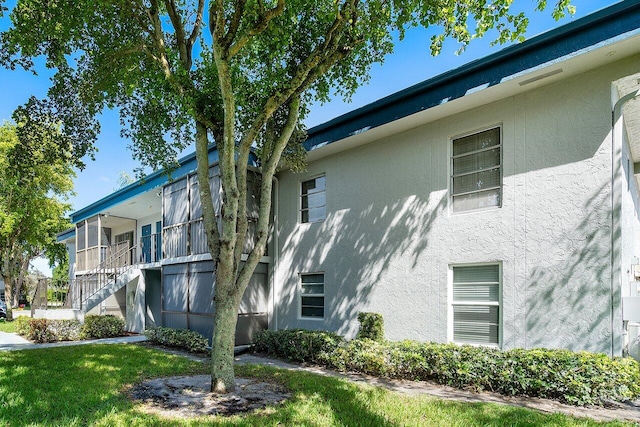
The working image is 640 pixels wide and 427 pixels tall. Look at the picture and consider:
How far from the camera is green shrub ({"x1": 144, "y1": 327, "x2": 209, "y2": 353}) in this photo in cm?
1131

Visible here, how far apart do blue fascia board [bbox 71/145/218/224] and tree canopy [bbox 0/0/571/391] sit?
91.1 inches

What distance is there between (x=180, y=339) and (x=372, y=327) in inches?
226

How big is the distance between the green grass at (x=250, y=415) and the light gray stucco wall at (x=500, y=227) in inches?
95.3

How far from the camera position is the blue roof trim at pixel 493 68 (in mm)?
6438

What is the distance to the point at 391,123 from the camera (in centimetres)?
944

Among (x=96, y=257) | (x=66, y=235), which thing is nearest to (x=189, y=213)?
(x=96, y=257)

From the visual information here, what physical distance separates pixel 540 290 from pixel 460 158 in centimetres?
315

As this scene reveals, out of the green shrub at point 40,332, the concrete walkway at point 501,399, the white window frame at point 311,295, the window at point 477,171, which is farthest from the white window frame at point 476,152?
the green shrub at point 40,332

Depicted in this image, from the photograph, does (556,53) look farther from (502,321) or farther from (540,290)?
(502,321)

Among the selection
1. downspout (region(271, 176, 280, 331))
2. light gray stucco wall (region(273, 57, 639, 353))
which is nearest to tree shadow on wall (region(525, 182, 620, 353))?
light gray stucco wall (region(273, 57, 639, 353))

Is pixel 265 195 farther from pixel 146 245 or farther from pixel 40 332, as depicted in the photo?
pixel 146 245

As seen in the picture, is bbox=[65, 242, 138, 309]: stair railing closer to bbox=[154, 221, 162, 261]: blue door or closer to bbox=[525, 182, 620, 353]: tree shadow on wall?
bbox=[154, 221, 162, 261]: blue door

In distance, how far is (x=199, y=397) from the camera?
21.4 ft

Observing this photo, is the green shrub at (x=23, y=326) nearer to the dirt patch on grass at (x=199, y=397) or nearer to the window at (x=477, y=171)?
the dirt patch on grass at (x=199, y=397)
